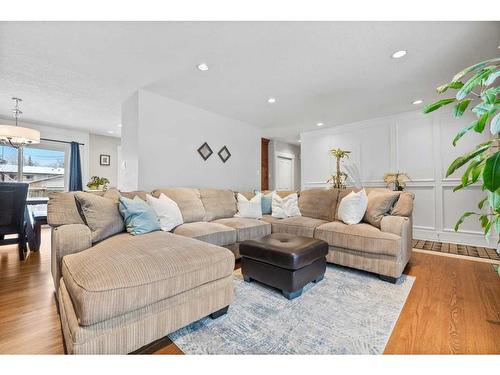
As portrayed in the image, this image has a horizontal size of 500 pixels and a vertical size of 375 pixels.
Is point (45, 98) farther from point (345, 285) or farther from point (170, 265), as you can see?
point (345, 285)

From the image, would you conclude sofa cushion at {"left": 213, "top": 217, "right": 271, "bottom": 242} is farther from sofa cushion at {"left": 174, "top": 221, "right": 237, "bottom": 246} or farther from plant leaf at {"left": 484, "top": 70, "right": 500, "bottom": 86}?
plant leaf at {"left": 484, "top": 70, "right": 500, "bottom": 86}

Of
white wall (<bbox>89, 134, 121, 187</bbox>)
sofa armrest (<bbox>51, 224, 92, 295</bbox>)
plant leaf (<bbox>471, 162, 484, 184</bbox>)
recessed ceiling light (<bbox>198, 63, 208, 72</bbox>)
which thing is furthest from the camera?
white wall (<bbox>89, 134, 121, 187</bbox>)

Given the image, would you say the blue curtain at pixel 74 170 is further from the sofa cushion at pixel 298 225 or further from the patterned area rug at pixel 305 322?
the patterned area rug at pixel 305 322

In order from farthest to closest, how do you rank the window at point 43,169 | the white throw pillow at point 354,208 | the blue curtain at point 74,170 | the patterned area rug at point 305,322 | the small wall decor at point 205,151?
the blue curtain at point 74,170 < the window at point 43,169 < the small wall decor at point 205,151 < the white throw pillow at point 354,208 < the patterned area rug at point 305,322

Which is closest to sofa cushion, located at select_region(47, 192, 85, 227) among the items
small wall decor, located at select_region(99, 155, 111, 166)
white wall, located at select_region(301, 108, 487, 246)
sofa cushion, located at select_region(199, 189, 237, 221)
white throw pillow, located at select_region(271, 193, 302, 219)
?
sofa cushion, located at select_region(199, 189, 237, 221)

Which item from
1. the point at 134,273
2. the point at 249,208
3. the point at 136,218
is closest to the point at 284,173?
the point at 249,208

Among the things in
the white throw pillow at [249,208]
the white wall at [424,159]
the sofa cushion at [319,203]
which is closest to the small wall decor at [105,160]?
the white throw pillow at [249,208]

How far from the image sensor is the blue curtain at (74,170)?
5.36 meters

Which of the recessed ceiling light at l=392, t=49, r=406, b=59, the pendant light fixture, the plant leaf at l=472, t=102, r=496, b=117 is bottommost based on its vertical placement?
the plant leaf at l=472, t=102, r=496, b=117

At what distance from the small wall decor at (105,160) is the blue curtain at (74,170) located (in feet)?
1.82

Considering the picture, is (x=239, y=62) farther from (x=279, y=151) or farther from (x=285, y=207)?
(x=279, y=151)

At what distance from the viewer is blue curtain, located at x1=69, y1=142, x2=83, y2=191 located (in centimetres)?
536

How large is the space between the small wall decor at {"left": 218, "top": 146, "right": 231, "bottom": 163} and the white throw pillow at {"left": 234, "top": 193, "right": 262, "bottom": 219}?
1193mm
